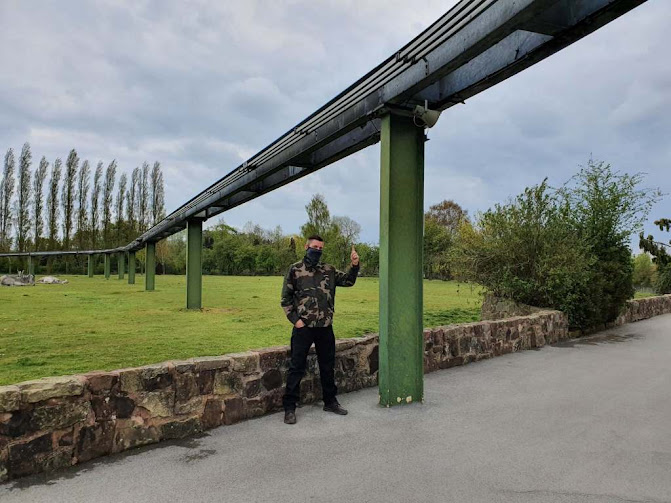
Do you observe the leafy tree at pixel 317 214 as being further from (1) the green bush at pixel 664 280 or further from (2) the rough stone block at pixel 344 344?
(2) the rough stone block at pixel 344 344

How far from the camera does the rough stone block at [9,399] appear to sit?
9.83 feet

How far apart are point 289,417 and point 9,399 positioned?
222cm

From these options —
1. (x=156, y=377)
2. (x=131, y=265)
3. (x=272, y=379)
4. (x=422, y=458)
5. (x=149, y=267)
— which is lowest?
(x=422, y=458)

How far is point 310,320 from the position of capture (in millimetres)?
4367

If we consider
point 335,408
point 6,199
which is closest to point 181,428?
point 335,408

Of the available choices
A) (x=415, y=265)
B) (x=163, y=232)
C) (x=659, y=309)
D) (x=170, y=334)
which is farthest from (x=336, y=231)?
(x=415, y=265)

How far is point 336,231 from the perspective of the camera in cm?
4981

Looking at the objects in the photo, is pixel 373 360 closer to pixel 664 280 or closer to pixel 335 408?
pixel 335 408

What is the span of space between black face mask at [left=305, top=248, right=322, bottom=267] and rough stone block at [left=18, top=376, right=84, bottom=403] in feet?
7.35

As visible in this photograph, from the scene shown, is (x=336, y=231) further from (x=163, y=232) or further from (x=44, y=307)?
(x=44, y=307)

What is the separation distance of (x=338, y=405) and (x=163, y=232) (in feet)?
52.1

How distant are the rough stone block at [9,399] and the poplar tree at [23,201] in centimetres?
5542

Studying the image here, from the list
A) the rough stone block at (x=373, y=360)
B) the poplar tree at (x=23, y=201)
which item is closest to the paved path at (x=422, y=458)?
the rough stone block at (x=373, y=360)

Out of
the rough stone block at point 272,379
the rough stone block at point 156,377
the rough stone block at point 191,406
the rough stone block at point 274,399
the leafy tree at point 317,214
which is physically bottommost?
the rough stone block at point 274,399
